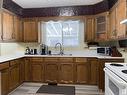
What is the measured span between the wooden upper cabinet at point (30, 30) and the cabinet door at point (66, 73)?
1.29m

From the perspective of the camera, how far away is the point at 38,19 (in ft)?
16.0

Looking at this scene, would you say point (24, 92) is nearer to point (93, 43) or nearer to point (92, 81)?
point (92, 81)

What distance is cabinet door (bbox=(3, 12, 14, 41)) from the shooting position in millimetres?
3889

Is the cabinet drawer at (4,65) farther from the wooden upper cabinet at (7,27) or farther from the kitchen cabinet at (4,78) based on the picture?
the wooden upper cabinet at (7,27)

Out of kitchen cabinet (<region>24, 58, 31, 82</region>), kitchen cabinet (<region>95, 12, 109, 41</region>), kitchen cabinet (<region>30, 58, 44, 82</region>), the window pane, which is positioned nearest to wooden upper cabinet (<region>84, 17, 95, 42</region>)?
kitchen cabinet (<region>95, 12, 109, 41</region>)

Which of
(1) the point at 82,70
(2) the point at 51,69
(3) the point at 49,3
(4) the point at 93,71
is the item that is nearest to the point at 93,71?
(4) the point at 93,71

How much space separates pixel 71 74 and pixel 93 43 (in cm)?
121

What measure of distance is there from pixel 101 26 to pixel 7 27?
265 cm

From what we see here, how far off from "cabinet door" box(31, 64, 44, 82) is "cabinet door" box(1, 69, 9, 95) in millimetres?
1170

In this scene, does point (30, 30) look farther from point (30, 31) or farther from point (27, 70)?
point (27, 70)

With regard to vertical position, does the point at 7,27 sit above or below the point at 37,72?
above

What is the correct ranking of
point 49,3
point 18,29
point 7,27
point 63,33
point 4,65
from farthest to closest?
point 63,33 → point 18,29 → point 49,3 → point 7,27 → point 4,65

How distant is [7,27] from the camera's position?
4043 millimetres

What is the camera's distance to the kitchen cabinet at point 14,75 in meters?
3.70
